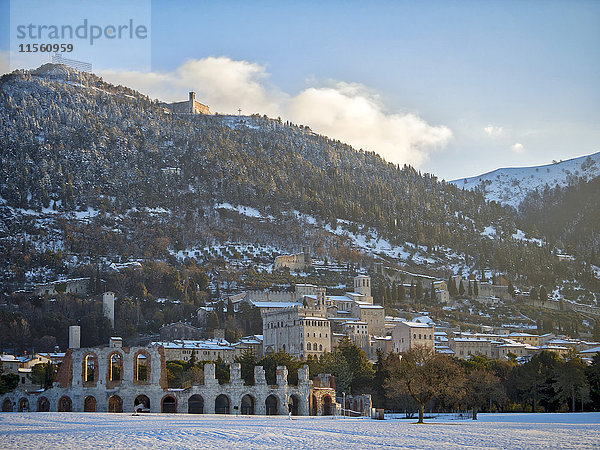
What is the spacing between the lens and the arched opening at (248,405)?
64688 mm

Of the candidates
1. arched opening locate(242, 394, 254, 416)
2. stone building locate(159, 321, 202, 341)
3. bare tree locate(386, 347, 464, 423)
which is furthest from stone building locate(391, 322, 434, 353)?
bare tree locate(386, 347, 464, 423)

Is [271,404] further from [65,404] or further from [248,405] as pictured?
[65,404]

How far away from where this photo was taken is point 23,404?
61531 millimetres

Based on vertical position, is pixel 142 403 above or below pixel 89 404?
below

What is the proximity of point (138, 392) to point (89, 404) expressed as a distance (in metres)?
3.82

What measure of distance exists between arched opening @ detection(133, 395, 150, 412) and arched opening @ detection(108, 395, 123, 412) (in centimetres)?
103

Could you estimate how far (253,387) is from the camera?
62.2 metres

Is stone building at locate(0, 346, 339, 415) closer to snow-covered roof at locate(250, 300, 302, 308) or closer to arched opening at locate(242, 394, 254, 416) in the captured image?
arched opening at locate(242, 394, 254, 416)

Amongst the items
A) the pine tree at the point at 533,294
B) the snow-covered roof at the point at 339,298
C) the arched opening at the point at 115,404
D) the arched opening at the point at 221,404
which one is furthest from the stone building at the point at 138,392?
the pine tree at the point at 533,294

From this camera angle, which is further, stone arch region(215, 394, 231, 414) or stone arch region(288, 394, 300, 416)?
stone arch region(215, 394, 231, 414)

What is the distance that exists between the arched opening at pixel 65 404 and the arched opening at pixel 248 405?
498 inches

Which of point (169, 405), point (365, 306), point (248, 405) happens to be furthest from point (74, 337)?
point (365, 306)

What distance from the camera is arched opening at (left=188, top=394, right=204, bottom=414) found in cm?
6319

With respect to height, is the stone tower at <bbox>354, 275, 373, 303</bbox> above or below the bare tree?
above
